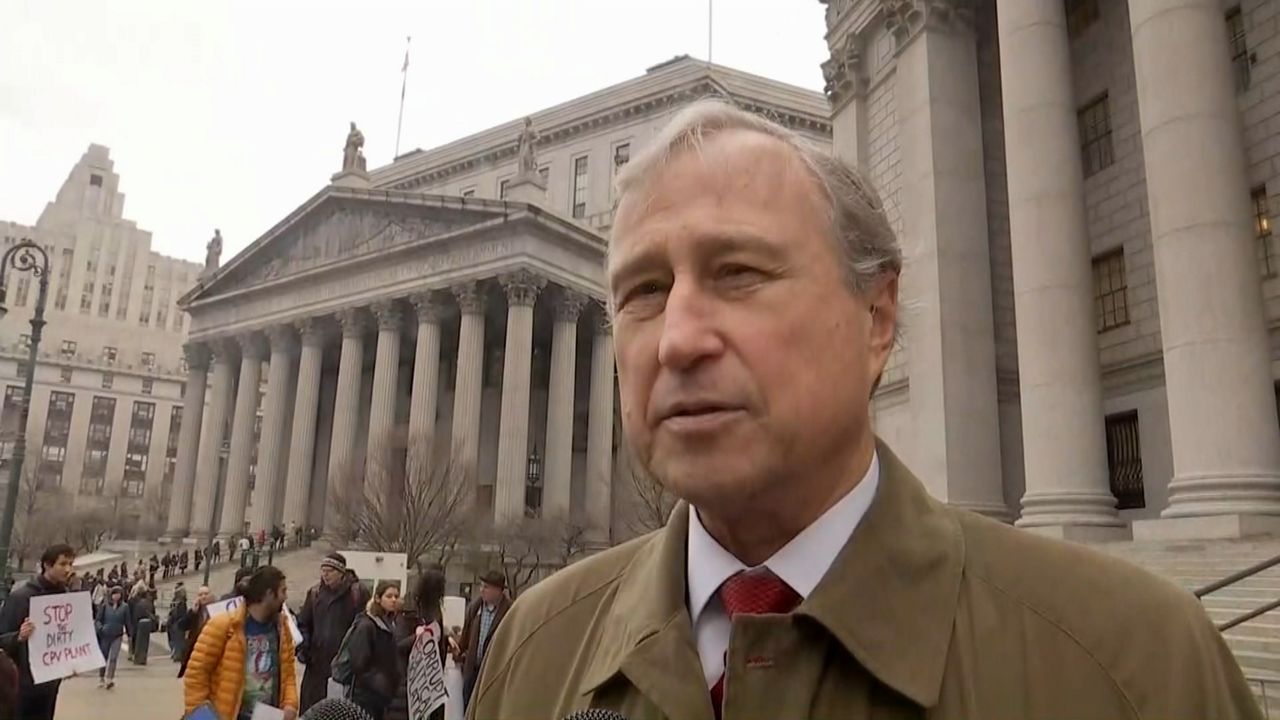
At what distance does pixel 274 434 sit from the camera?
50812mm

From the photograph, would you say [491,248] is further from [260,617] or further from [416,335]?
[260,617]

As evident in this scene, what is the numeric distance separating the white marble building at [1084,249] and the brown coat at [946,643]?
10.2 m

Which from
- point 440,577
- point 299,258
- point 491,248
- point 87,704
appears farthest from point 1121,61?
point 299,258

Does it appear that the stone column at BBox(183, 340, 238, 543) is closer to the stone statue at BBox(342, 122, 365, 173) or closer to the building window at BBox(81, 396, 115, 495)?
the stone statue at BBox(342, 122, 365, 173)

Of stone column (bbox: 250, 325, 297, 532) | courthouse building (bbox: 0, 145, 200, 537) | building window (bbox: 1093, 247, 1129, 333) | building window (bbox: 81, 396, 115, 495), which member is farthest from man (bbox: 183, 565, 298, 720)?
building window (bbox: 81, 396, 115, 495)

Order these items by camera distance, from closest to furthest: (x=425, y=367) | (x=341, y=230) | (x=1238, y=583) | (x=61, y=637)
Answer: (x=61, y=637)
(x=1238, y=583)
(x=425, y=367)
(x=341, y=230)

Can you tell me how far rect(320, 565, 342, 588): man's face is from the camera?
1026cm

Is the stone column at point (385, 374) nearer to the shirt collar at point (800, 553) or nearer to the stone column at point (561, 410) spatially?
the stone column at point (561, 410)

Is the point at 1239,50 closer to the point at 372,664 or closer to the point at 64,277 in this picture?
the point at 372,664

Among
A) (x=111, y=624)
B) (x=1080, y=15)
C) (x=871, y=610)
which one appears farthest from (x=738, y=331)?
→ (x=111, y=624)

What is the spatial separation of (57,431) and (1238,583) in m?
115

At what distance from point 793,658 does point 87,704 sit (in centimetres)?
1853

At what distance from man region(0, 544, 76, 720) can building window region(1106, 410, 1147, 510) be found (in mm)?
16914

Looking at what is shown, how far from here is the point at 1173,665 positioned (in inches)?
51.9
